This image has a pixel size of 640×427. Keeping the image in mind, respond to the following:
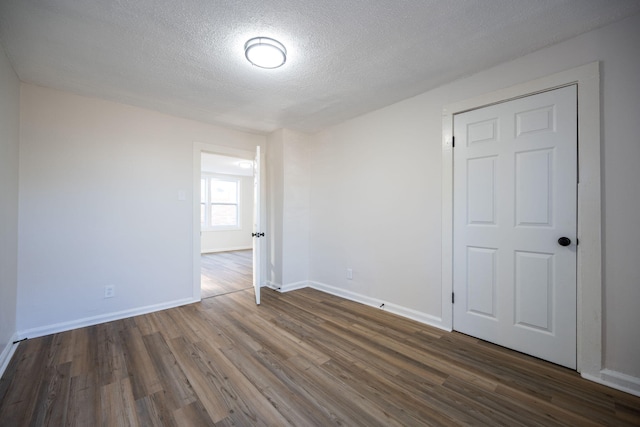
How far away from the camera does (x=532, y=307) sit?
6.86ft

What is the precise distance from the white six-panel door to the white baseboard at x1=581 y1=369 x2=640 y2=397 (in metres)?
0.14

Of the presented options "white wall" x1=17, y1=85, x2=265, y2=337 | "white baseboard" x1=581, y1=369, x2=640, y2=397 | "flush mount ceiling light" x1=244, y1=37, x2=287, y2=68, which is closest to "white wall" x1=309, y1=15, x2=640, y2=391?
"white baseboard" x1=581, y1=369, x2=640, y2=397

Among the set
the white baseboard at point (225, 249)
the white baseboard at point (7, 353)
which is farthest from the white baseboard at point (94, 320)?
the white baseboard at point (225, 249)

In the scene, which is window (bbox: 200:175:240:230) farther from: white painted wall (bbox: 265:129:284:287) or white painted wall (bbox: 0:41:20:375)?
white painted wall (bbox: 0:41:20:375)

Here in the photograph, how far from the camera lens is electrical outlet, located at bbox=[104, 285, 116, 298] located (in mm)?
2828

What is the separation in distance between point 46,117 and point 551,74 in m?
4.61

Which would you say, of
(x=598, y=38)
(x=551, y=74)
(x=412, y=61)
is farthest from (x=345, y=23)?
(x=598, y=38)

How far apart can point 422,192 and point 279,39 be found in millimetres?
1975

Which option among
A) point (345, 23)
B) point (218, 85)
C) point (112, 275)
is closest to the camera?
point (345, 23)

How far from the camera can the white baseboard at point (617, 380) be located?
1.65m

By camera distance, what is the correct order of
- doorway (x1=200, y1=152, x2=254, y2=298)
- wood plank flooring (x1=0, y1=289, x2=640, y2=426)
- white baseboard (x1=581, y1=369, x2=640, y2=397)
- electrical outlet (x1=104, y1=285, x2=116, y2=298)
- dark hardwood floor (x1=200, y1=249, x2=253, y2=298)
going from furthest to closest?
doorway (x1=200, y1=152, x2=254, y2=298), dark hardwood floor (x1=200, y1=249, x2=253, y2=298), electrical outlet (x1=104, y1=285, x2=116, y2=298), white baseboard (x1=581, y1=369, x2=640, y2=397), wood plank flooring (x1=0, y1=289, x2=640, y2=426)

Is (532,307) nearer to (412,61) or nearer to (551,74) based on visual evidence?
(551,74)

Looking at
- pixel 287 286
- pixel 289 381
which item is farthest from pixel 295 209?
pixel 289 381

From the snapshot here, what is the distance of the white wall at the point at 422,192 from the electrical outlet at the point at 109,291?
8.40 feet
